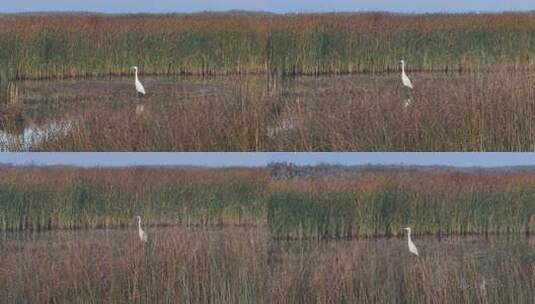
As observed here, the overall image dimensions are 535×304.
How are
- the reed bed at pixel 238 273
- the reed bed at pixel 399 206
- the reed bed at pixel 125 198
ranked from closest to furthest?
the reed bed at pixel 238 273
the reed bed at pixel 125 198
the reed bed at pixel 399 206

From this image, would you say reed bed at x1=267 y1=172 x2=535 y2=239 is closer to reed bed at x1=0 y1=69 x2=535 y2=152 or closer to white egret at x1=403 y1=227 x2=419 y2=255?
white egret at x1=403 y1=227 x2=419 y2=255

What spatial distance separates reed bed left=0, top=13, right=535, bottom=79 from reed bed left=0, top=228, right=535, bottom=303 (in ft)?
3.96

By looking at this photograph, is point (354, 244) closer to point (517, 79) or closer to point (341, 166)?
point (341, 166)

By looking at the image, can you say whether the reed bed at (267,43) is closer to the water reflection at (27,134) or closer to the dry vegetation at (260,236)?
the water reflection at (27,134)

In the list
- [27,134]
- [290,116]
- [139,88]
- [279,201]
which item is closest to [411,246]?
[279,201]

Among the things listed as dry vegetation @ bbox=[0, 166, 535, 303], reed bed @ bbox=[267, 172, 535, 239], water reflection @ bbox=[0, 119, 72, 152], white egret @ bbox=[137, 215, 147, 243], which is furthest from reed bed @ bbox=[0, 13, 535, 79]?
white egret @ bbox=[137, 215, 147, 243]

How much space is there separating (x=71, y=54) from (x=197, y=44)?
2.70 feet

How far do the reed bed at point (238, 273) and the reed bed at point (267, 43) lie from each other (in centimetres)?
121

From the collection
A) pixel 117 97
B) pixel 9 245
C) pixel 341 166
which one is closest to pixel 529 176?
pixel 341 166

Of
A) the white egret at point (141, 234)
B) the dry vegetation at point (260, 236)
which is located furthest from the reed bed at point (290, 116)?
the white egret at point (141, 234)

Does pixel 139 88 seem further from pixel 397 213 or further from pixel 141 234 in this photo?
pixel 397 213

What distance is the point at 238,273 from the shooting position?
8.85 m

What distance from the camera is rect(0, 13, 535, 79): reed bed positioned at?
861 centimetres

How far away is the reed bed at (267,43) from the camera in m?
8.61
